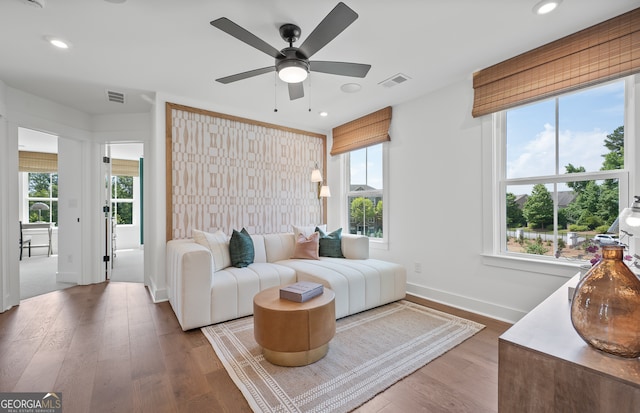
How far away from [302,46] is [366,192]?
2.71 meters

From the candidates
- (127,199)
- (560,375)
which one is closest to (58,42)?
(560,375)

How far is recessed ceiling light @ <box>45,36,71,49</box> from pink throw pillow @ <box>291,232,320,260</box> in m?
2.97

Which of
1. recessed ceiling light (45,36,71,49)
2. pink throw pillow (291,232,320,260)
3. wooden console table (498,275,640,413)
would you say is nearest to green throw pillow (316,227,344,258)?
pink throw pillow (291,232,320,260)

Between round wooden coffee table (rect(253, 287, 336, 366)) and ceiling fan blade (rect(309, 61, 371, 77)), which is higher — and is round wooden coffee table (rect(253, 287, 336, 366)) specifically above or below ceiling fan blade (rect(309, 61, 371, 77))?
below

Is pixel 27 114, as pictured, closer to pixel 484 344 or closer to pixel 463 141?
pixel 463 141

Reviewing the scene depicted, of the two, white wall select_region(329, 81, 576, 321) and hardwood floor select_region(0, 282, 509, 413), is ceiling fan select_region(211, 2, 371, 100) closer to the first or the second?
white wall select_region(329, 81, 576, 321)

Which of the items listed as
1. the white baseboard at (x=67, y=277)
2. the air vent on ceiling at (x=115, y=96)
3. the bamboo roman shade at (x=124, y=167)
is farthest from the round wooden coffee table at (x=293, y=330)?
the bamboo roman shade at (x=124, y=167)

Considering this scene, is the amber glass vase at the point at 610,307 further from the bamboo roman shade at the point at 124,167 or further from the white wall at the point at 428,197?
the bamboo roman shade at the point at 124,167

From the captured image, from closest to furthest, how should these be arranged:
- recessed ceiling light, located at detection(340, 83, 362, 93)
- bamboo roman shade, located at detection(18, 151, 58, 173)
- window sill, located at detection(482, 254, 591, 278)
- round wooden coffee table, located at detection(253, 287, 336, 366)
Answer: round wooden coffee table, located at detection(253, 287, 336, 366) < window sill, located at detection(482, 254, 591, 278) < recessed ceiling light, located at detection(340, 83, 362, 93) < bamboo roman shade, located at detection(18, 151, 58, 173)

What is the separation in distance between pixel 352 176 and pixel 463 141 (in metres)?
1.92

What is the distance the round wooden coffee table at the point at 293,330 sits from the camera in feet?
6.37

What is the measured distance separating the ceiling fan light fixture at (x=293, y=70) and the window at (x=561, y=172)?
2.06 m

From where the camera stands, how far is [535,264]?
2539 mm

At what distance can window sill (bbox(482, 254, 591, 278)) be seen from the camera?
7.76 ft
